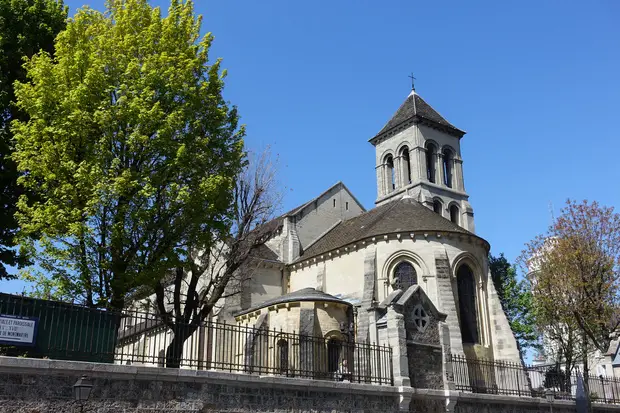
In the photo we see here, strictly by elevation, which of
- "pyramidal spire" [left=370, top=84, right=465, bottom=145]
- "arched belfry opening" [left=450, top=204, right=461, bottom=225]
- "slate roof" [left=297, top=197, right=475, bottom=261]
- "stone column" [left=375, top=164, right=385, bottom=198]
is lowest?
"slate roof" [left=297, top=197, right=475, bottom=261]

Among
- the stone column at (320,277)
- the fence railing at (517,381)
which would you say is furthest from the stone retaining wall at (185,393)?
the stone column at (320,277)

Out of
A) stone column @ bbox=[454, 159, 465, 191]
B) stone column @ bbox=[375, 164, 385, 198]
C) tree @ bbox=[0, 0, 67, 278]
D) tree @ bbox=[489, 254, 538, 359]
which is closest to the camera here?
tree @ bbox=[0, 0, 67, 278]

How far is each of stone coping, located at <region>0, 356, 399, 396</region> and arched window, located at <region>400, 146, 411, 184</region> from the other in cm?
3198

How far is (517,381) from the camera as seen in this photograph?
17781 millimetres

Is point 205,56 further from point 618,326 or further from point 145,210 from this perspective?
point 618,326

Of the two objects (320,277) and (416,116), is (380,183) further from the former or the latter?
(320,277)

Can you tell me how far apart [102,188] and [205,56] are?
16.8 feet

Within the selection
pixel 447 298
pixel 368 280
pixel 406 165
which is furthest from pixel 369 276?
pixel 406 165

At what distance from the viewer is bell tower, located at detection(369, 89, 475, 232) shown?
1689 inches

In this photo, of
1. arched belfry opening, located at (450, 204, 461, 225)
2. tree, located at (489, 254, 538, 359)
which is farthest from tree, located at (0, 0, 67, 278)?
arched belfry opening, located at (450, 204, 461, 225)

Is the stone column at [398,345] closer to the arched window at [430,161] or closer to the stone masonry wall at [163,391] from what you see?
the stone masonry wall at [163,391]

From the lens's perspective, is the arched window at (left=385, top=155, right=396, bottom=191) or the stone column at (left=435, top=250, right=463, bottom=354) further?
the arched window at (left=385, top=155, right=396, bottom=191)

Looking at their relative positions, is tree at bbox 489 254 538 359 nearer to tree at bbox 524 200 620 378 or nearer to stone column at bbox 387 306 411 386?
tree at bbox 524 200 620 378

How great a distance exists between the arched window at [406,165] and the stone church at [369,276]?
24.5 ft
